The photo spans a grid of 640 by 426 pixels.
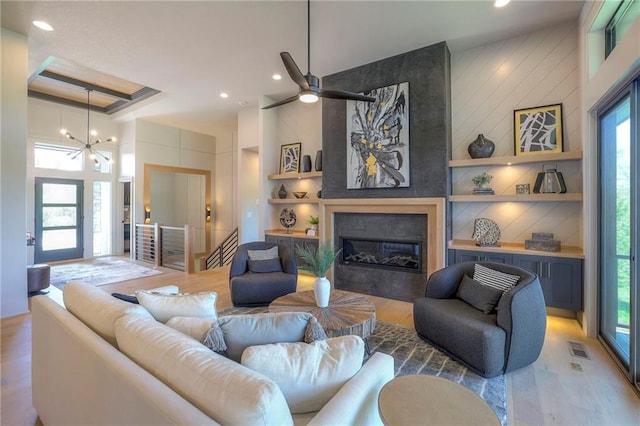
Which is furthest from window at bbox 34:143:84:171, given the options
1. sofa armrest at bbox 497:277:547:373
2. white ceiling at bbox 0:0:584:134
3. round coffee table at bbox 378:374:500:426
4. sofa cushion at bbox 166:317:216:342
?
sofa armrest at bbox 497:277:547:373

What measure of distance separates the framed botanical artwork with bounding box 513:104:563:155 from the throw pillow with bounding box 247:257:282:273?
3.66 m

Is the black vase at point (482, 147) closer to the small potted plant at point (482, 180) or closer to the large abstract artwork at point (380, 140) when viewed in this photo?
the small potted plant at point (482, 180)

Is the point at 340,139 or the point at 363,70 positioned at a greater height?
the point at 363,70

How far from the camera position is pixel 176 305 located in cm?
180

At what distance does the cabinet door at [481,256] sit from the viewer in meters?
3.67

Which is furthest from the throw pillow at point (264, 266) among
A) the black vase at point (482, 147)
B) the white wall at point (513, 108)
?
A: the black vase at point (482, 147)

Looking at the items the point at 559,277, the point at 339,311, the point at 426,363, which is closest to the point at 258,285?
the point at 339,311

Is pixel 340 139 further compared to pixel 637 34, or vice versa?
pixel 340 139

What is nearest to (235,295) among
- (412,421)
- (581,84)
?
(412,421)

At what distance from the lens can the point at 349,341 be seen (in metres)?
1.32

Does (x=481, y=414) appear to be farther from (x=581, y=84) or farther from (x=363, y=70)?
(x=363, y=70)

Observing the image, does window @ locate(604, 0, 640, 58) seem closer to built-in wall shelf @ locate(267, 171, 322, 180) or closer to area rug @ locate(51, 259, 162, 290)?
built-in wall shelf @ locate(267, 171, 322, 180)

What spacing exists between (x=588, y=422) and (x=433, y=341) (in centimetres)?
116

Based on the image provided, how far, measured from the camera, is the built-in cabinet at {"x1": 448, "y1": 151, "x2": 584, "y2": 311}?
335cm
